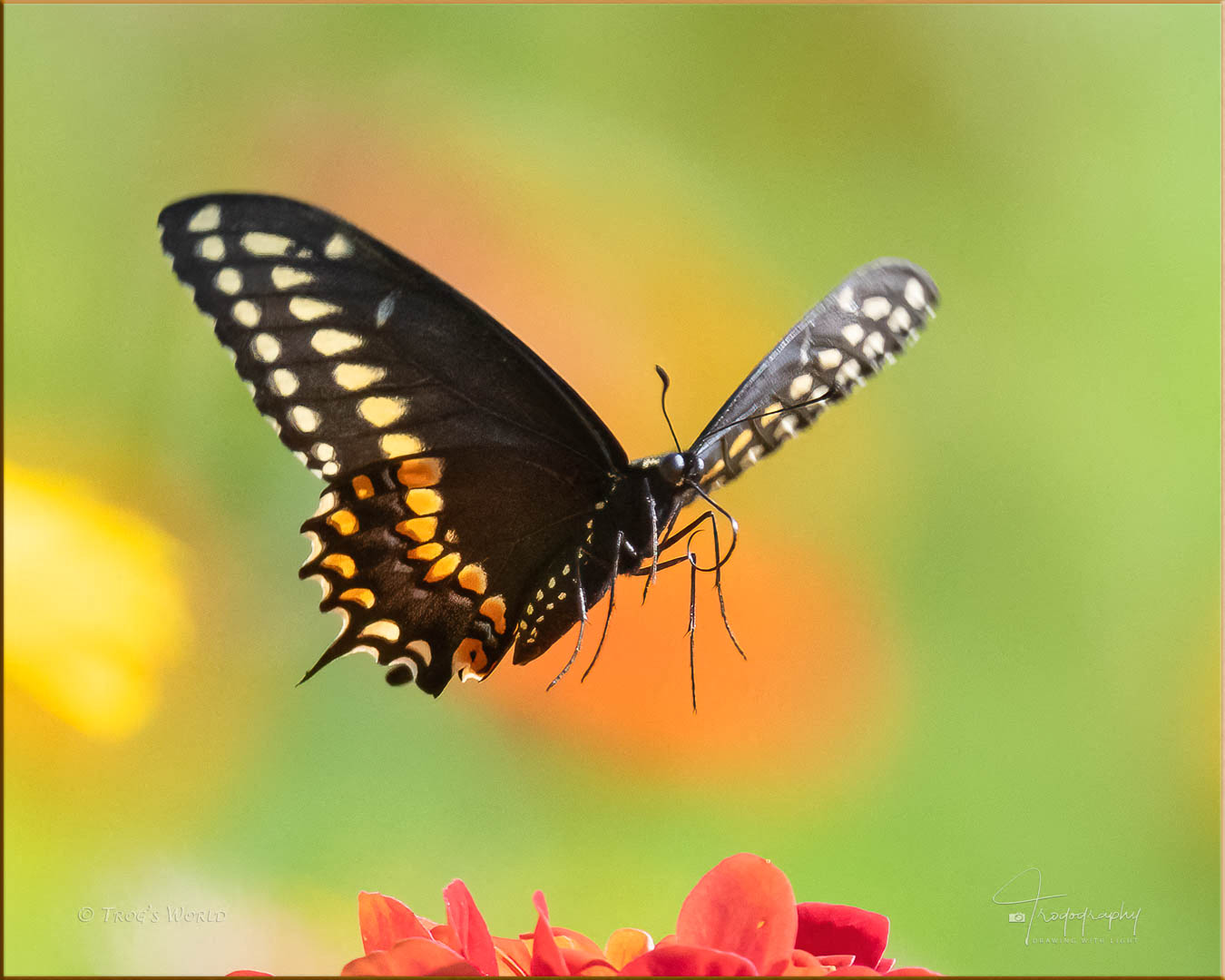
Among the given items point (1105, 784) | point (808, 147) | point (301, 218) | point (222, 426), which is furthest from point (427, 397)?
point (1105, 784)

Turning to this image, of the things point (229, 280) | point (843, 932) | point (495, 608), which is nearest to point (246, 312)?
point (229, 280)

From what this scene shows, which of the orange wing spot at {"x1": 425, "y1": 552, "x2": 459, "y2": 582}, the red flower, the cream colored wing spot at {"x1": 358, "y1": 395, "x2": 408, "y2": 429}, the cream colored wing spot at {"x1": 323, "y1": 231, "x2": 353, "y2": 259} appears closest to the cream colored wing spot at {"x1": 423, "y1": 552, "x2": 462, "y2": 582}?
the orange wing spot at {"x1": 425, "y1": 552, "x2": 459, "y2": 582}

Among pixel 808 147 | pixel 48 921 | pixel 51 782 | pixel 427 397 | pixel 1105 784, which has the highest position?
pixel 808 147

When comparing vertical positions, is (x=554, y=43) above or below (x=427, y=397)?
above

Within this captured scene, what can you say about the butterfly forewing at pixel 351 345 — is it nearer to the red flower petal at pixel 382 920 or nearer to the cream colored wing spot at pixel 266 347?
the cream colored wing spot at pixel 266 347

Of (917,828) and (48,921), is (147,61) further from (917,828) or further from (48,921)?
(917,828)

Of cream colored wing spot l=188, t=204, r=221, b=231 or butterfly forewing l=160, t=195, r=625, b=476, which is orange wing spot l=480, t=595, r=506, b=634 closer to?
butterfly forewing l=160, t=195, r=625, b=476
